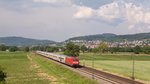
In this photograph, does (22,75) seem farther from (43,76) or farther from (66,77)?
(66,77)

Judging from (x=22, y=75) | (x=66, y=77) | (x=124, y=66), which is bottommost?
(x=66, y=77)

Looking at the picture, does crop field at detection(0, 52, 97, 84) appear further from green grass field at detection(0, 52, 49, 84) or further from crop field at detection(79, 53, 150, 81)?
crop field at detection(79, 53, 150, 81)

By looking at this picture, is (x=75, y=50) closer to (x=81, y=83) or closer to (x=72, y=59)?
(x=72, y=59)

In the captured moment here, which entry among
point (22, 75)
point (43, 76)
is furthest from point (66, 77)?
point (22, 75)

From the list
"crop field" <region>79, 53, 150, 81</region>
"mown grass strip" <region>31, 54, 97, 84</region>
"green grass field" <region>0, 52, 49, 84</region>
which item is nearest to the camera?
"mown grass strip" <region>31, 54, 97, 84</region>

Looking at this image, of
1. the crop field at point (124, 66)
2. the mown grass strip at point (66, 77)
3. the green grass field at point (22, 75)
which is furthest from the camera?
the crop field at point (124, 66)

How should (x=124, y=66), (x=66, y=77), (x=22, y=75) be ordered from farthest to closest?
(x=124, y=66)
(x=22, y=75)
(x=66, y=77)

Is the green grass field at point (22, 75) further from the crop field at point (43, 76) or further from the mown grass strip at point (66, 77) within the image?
the mown grass strip at point (66, 77)

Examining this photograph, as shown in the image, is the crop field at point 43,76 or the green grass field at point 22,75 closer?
the crop field at point 43,76

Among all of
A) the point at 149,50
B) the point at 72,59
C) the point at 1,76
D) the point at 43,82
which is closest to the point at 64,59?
the point at 72,59

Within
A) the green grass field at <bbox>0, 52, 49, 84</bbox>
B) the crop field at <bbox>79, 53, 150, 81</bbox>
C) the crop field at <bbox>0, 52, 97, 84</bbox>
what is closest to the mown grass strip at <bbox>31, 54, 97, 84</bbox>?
the crop field at <bbox>0, 52, 97, 84</bbox>

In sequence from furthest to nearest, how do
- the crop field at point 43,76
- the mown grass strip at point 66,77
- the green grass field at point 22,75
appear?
the green grass field at point 22,75 < the crop field at point 43,76 < the mown grass strip at point 66,77

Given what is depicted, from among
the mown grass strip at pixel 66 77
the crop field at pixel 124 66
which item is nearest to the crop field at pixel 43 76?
the mown grass strip at pixel 66 77

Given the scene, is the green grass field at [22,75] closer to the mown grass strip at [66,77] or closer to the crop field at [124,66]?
the mown grass strip at [66,77]
